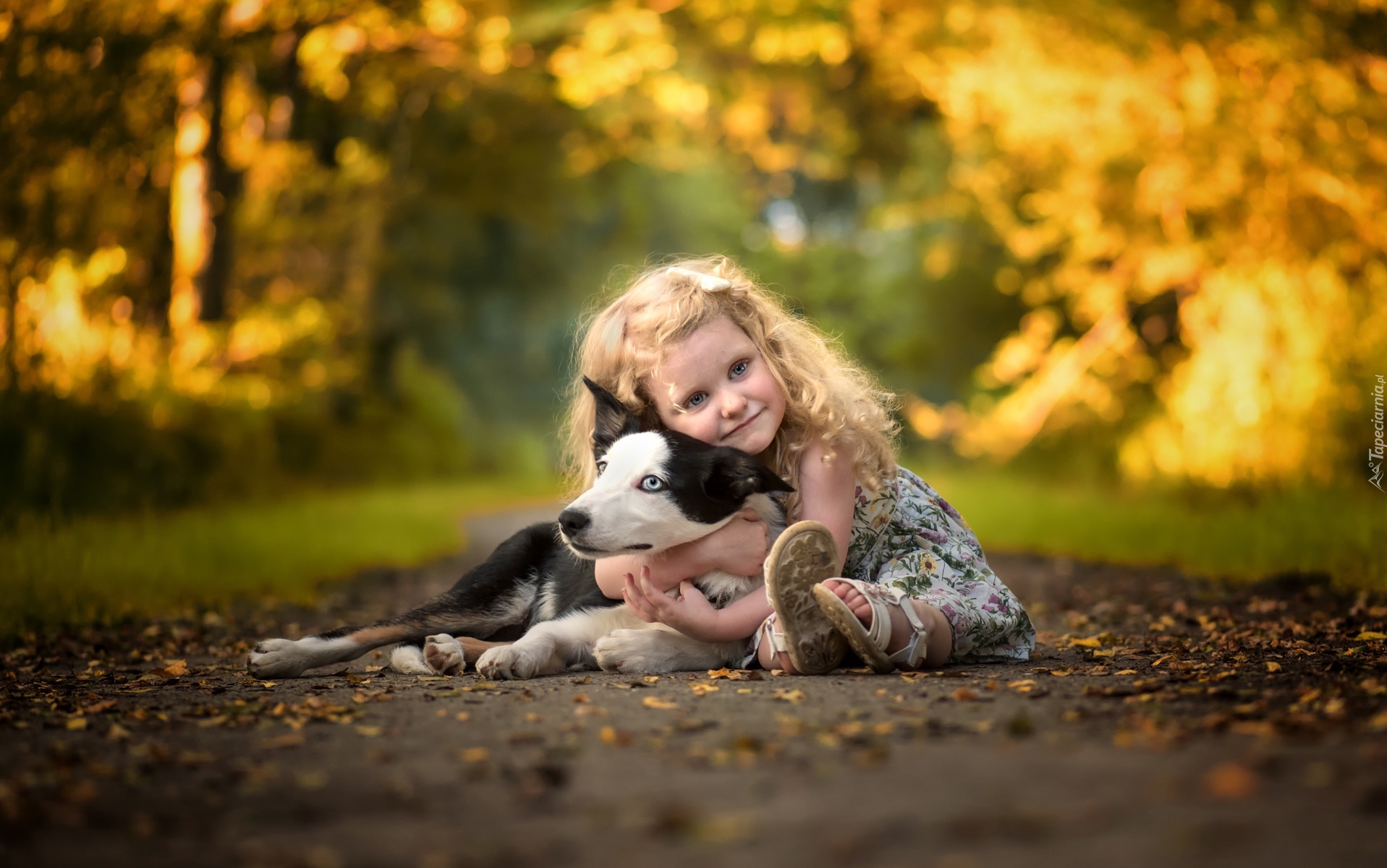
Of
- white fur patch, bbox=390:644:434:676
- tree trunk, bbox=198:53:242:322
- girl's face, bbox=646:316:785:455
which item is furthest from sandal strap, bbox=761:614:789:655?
tree trunk, bbox=198:53:242:322

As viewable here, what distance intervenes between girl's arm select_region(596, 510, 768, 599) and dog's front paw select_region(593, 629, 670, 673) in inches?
6.9

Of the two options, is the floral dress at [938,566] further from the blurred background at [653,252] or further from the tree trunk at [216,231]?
the tree trunk at [216,231]

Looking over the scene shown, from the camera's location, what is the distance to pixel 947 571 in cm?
416

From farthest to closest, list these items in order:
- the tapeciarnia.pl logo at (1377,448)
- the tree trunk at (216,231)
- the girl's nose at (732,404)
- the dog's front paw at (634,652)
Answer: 1. the tree trunk at (216,231)
2. the tapeciarnia.pl logo at (1377,448)
3. the girl's nose at (732,404)
4. the dog's front paw at (634,652)

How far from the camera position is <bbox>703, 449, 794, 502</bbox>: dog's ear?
3.75 m

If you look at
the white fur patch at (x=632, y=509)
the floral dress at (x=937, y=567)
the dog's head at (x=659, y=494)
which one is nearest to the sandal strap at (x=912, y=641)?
the floral dress at (x=937, y=567)

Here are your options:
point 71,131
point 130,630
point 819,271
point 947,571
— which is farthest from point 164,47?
point 819,271

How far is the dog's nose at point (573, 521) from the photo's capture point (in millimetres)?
3566

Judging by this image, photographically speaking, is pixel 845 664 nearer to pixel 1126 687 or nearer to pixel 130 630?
pixel 1126 687

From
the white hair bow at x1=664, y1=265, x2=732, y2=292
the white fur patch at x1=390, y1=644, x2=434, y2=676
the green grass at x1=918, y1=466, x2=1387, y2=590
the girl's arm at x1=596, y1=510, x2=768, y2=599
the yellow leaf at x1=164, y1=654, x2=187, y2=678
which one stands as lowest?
the green grass at x1=918, y1=466, x2=1387, y2=590

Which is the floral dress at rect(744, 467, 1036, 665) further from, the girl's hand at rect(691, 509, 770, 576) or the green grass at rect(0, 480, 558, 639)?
the green grass at rect(0, 480, 558, 639)

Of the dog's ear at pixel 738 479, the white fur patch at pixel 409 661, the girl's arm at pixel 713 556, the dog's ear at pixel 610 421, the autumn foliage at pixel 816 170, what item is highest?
the autumn foliage at pixel 816 170

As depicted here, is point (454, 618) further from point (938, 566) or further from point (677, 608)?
point (938, 566)

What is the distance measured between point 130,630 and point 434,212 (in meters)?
15.1
